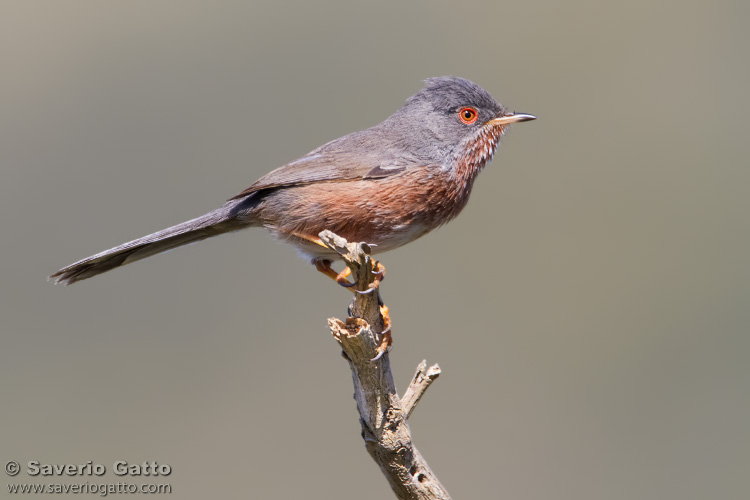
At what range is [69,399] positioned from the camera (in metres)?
9.84

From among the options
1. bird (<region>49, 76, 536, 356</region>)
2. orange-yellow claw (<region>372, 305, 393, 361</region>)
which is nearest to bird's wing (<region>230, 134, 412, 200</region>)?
bird (<region>49, 76, 536, 356</region>)

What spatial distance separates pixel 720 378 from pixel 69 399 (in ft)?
25.7

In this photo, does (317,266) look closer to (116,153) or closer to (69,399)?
(69,399)

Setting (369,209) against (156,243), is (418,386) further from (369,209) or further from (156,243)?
(156,243)

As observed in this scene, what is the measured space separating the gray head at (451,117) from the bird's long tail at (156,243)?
3.97 ft

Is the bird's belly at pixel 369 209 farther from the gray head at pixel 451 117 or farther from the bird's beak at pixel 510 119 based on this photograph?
the bird's beak at pixel 510 119

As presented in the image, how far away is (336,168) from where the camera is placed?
5027mm

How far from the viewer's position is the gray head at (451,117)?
17.3ft

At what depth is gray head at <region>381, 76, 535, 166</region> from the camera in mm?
5258

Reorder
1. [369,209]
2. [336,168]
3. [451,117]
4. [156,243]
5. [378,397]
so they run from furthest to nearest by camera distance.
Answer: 1. [451,117]
2. [156,243]
3. [336,168]
4. [369,209]
5. [378,397]

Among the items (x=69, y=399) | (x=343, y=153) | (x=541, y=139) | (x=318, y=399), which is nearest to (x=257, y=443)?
(x=318, y=399)

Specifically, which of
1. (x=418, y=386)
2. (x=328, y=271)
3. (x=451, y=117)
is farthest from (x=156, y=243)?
(x=451, y=117)

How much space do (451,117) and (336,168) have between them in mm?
908

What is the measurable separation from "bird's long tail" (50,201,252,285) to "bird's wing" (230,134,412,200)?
24 cm
